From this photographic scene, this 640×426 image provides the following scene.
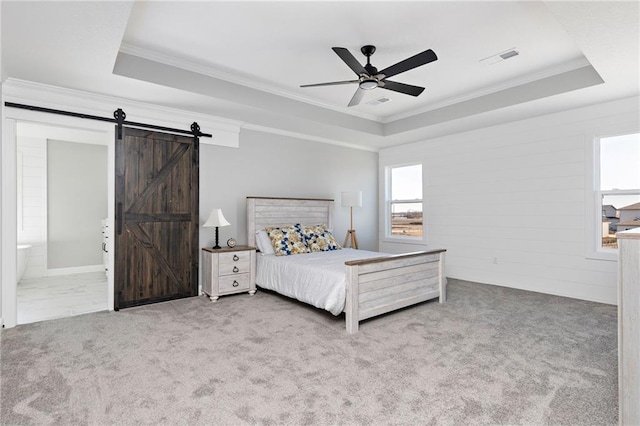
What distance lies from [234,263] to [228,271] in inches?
4.9

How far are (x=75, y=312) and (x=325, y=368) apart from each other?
3012mm

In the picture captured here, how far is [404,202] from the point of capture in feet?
21.3

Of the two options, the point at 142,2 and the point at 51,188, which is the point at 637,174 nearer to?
the point at 142,2

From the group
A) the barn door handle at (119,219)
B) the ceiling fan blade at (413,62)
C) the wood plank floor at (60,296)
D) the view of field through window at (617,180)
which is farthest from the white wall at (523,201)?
the wood plank floor at (60,296)

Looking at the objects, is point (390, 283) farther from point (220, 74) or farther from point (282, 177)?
point (220, 74)

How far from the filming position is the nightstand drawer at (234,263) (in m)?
4.29

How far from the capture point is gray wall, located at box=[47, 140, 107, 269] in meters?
5.83

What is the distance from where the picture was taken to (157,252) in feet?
13.6

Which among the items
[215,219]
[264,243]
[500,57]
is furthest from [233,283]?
[500,57]

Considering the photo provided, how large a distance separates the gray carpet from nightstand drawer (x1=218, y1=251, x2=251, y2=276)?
71 cm

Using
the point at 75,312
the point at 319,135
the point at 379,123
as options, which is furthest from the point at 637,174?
the point at 75,312

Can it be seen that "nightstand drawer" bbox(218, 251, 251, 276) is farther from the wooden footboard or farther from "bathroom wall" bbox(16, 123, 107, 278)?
"bathroom wall" bbox(16, 123, 107, 278)

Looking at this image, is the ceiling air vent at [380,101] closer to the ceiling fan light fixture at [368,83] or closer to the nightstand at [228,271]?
the ceiling fan light fixture at [368,83]

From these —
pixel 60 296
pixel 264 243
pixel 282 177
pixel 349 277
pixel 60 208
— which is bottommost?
pixel 60 296
